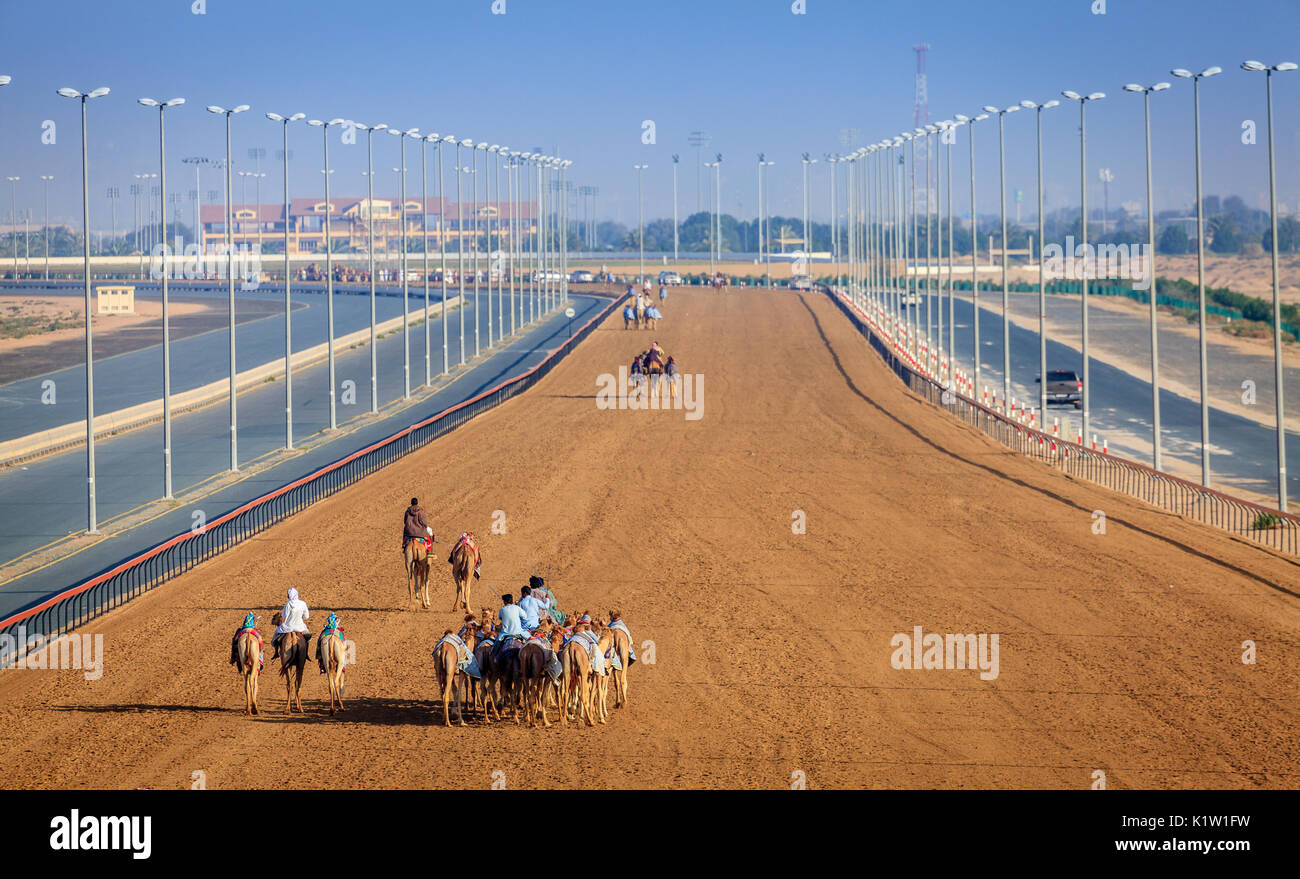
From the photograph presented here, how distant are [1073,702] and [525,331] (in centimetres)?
7016

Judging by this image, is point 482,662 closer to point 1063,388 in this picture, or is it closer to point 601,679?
point 601,679

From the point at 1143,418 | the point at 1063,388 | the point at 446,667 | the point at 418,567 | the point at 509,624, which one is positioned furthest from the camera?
A: the point at 1143,418

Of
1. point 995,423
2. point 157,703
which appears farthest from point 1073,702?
point 995,423

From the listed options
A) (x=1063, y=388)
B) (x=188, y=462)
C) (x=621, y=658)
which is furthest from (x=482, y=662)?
(x=1063, y=388)

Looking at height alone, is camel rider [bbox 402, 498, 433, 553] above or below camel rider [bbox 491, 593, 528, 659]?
above

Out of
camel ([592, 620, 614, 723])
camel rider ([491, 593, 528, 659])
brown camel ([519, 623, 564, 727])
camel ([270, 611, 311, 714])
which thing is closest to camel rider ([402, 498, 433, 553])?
camel ([270, 611, 311, 714])

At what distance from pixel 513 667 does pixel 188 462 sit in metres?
28.9

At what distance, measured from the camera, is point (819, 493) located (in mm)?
35562

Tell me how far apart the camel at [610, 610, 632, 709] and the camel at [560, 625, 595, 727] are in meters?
0.58

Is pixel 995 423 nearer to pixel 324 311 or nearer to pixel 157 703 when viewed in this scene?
pixel 157 703

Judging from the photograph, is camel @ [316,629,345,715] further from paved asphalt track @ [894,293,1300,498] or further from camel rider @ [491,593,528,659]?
paved asphalt track @ [894,293,1300,498]

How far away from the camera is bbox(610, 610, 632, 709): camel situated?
59.4ft

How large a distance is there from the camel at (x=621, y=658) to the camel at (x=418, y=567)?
20.4 feet

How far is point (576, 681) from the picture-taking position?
17672 mm
